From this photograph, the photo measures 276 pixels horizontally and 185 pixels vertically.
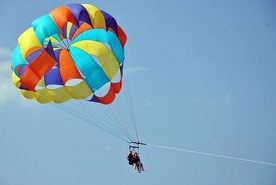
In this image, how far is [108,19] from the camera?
936 inches

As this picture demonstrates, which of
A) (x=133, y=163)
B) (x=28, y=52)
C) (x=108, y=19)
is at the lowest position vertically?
(x=133, y=163)

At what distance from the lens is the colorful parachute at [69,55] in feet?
75.2

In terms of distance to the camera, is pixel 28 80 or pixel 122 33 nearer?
pixel 28 80

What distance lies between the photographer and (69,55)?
23562 millimetres

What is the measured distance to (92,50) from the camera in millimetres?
23344

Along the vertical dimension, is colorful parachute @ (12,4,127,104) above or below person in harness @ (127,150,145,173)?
above

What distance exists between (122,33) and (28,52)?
11.0ft

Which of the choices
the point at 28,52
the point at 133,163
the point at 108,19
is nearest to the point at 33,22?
the point at 28,52

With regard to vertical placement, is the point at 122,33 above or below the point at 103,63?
above

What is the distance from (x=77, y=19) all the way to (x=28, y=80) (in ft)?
8.08

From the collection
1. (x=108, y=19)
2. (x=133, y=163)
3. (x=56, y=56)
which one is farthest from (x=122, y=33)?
(x=133, y=163)

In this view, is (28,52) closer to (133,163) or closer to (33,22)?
(33,22)

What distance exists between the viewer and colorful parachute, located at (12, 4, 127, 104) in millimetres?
22922

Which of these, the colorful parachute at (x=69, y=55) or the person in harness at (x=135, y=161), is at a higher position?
the colorful parachute at (x=69, y=55)
